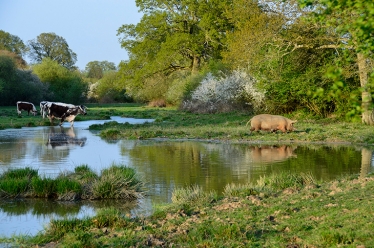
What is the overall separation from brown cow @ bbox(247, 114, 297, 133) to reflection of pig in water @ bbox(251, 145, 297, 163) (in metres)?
3.76

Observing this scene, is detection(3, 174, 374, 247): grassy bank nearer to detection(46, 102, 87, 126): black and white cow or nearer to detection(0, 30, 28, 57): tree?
detection(46, 102, 87, 126): black and white cow

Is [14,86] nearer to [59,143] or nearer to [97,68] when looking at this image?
[59,143]

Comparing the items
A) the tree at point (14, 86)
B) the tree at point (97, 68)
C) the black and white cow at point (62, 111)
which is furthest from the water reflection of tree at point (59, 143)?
the tree at point (97, 68)

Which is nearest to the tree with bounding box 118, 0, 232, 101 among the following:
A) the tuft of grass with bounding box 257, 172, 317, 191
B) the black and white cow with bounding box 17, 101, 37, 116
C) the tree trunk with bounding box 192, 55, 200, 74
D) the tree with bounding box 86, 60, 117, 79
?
the tree trunk with bounding box 192, 55, 200, 74

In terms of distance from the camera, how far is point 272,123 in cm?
2419

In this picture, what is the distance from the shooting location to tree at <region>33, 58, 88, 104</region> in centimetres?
7131

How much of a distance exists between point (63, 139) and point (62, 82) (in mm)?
52237

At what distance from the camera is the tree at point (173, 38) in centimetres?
4759

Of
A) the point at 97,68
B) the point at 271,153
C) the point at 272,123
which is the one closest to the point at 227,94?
the point at 272,123

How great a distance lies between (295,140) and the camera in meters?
21.9

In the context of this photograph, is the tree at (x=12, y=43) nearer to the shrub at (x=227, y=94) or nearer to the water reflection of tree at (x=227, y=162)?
the shrub at (x=227, y=94)

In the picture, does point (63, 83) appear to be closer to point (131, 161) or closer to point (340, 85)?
point (131, 161)

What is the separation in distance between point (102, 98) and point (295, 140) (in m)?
63.7

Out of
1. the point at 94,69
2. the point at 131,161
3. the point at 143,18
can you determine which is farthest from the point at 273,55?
the point at 94,69
